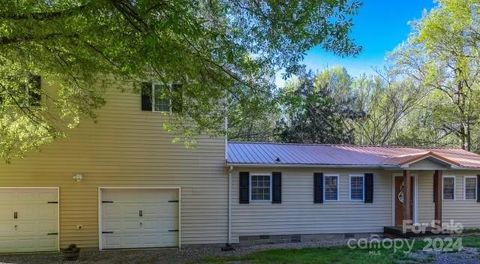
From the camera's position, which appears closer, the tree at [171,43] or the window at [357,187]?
the tree at [171,43]

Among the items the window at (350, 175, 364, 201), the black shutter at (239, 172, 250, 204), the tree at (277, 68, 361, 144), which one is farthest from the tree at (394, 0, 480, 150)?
the black shutter at (239, 172, 250, 204)

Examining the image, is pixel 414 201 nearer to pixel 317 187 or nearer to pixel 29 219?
pixel 317 187

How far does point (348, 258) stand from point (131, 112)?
25.5 feet

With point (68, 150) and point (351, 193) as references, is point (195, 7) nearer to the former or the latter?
point (68, 150)

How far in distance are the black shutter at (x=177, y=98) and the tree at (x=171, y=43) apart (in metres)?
0.15

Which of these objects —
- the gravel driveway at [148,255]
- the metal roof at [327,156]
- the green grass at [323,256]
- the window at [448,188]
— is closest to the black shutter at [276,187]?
the metal roof at [327,156]

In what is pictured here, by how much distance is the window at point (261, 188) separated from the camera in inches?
566

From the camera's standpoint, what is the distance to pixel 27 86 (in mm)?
11055

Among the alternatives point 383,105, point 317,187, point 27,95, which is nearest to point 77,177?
point 27,95

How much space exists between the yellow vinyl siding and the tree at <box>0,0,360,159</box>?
2.19 metres

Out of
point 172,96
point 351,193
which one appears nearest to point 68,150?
point 172,96

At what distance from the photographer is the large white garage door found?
44.0 feet

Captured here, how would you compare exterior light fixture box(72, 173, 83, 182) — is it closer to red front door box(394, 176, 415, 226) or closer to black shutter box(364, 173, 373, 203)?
black shutter box(364, 173, 373, 203)

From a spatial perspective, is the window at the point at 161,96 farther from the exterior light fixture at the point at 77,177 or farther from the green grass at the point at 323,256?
the green grass at the point at 323,256
